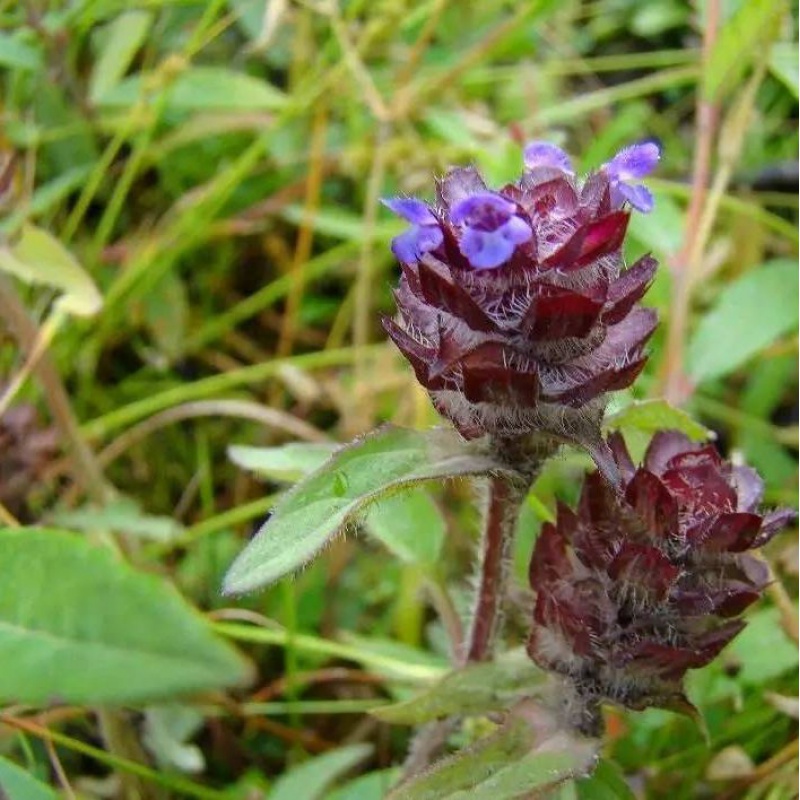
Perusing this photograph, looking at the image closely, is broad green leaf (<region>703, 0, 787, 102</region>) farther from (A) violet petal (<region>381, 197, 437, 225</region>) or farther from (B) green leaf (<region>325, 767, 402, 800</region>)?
(B) green leaf (<region>325, 767, 402, 800</region>)

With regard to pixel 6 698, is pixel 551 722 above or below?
below

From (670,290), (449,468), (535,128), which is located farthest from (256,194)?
(449,468)

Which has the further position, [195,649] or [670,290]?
[670,290]

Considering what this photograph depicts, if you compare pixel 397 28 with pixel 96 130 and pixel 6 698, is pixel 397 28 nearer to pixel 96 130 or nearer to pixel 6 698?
pixel 96 130

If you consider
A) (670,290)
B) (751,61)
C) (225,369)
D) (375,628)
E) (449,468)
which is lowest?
(375,628)

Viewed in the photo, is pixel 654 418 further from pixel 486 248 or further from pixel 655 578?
pixel 486 248

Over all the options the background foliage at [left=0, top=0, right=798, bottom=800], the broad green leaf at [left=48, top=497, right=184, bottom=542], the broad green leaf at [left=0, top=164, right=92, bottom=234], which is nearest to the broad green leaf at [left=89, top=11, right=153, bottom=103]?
the background foliage at [left=0, top=0, right=798, bottom=800]

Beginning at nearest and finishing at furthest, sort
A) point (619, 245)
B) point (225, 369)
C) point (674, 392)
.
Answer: point (619, 245) < point (674, 392) < point (225, 369)

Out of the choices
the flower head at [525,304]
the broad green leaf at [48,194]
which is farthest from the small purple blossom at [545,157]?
the broad green leaf at [48,194]
